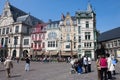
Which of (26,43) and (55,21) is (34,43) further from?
(55,21)

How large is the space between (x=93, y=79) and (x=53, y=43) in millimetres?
40401

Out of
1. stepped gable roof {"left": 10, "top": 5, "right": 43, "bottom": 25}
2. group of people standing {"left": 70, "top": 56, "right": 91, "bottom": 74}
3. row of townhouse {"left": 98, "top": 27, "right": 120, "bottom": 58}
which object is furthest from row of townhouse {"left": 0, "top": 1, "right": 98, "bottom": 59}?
group of people standing {"left": 70, "top": 56, "right": 91, "bottom": 74}

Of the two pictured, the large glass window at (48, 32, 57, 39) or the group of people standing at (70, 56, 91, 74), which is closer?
the group of people standing at (70, 56, 91, 74)

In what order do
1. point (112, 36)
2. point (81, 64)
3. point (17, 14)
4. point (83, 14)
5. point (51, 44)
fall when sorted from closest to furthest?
point (81, 64), point (112, 36), point (83, 14), point (51, 44), point (17, 14)

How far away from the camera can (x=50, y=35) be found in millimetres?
54750

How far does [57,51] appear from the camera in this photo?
172 feet

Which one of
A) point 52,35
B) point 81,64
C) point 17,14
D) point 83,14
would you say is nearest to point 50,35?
point 52,35

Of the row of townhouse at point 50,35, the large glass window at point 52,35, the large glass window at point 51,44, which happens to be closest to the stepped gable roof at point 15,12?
the row of townhouse at point 50,35

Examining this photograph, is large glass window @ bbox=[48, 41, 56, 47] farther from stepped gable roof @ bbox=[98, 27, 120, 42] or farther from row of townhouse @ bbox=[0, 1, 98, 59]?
stepped gable roof @ bbox=[98, 27, 120, 42]

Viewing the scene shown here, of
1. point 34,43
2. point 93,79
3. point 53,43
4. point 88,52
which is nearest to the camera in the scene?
point 93,79

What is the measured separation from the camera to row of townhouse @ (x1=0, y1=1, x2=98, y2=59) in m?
50.8

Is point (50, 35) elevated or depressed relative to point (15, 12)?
depressed

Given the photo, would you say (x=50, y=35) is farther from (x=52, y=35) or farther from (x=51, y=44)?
(x=51, y=44)

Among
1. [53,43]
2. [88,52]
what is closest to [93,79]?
[88,52]
